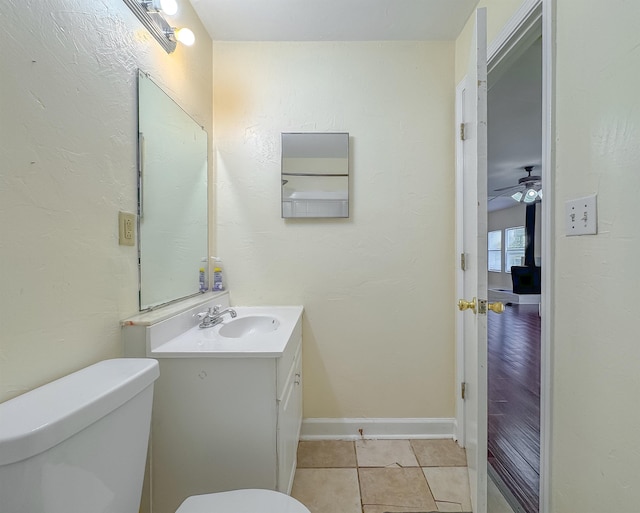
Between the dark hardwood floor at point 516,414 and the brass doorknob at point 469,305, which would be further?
the dark hardwood floor at point 516,414

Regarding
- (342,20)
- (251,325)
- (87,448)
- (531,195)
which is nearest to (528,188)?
(531,195)

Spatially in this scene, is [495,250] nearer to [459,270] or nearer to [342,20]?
[459,270]

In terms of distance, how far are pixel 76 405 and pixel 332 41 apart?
2020 millimetres

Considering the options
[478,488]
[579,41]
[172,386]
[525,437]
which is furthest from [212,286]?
[525,437]

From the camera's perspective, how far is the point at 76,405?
2.04ft

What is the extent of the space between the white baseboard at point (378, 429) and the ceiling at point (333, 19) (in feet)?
7.41

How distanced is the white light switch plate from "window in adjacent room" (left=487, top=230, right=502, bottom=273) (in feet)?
24.2

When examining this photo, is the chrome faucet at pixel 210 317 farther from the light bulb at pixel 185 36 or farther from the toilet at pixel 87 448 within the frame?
the light bulb at pixel 185 36

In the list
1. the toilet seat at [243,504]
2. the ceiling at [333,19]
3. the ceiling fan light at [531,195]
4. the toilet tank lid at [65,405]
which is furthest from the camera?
the ceiling fan light at [531,195]

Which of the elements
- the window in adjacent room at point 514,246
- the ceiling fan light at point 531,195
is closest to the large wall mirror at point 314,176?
the ceiling fan light at point 531,195

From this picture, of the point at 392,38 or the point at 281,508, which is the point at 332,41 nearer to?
the point at 392,38

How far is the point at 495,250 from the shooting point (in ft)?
24.8

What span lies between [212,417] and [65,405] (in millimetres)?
506

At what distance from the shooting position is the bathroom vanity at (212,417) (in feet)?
3.33
